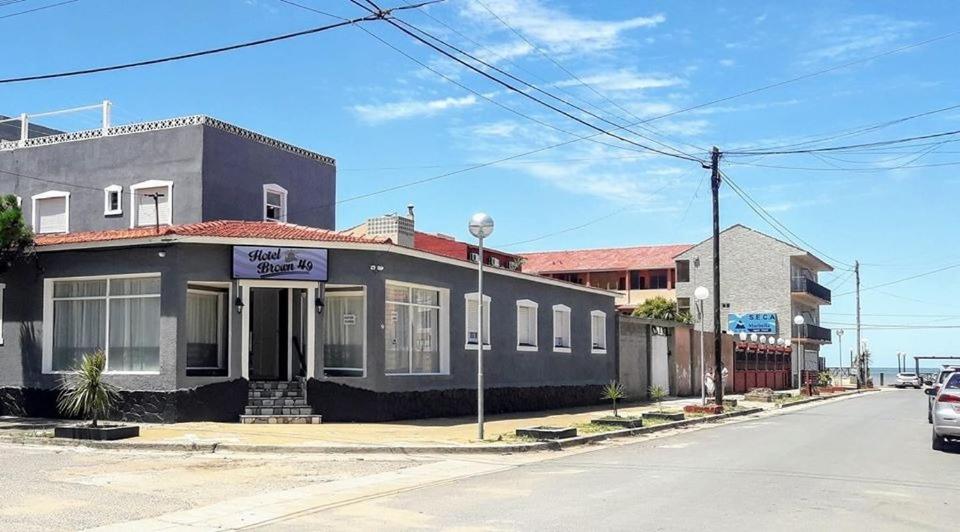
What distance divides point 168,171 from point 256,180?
2629 millimetres

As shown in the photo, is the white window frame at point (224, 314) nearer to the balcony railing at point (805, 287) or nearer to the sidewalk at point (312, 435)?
the sidewalk at point (312, 435)

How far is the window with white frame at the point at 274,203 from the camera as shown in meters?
27.0

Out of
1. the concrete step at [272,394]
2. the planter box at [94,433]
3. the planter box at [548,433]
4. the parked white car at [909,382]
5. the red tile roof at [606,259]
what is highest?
the red tile roof at [606,259]

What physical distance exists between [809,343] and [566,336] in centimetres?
4803

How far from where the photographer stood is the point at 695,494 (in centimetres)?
1120

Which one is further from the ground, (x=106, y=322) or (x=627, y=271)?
(x=627, y=271)

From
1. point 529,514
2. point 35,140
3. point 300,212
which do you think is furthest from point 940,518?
point 35,140

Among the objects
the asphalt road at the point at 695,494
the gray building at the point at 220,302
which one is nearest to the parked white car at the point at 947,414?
the asphalt road at the point at 695,494

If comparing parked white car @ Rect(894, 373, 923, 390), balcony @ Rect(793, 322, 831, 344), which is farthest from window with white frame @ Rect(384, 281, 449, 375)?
parked white car @ Rect(894, 373, 923, 390)

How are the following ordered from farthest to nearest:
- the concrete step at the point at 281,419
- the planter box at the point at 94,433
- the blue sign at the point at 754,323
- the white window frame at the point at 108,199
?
the blue sign at the point at 754,323
the white window frame at the point at 108,199
the concrete step at the point at 281,419
the planter box at the point at 94,433

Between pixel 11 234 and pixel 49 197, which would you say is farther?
pixel 49 197

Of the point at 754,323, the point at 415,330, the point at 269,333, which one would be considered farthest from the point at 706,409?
the point at 754,323

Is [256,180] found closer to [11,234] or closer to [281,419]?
[11,234]

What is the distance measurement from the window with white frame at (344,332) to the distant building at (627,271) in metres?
51.1
